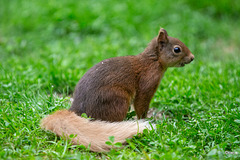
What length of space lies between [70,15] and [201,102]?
15.5 ft

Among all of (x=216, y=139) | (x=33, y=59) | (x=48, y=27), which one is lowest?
(x=216, y=139)

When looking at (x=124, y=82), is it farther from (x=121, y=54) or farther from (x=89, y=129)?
(x=121, y=54)

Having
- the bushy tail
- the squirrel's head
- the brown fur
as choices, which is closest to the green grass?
the bushy tail

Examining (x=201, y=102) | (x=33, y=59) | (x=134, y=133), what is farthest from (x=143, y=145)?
(x=33, y=59)

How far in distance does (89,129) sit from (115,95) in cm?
58

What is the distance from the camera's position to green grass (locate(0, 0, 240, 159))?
3.42 metres

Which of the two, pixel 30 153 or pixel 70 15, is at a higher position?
pixel 70 15

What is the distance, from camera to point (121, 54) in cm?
644

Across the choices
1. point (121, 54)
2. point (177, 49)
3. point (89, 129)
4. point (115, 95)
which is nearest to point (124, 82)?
point (115, 95)

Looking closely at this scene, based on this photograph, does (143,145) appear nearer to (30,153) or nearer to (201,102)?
(30,153)

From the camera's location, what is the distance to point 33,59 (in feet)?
20.9

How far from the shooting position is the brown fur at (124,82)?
383 centimetres

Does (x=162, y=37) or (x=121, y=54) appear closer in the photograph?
(x=162, y=37)

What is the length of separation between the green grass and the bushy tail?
97 mm
